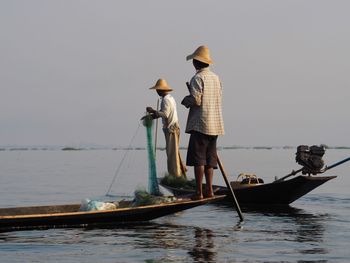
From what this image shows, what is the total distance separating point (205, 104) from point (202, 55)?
72cm

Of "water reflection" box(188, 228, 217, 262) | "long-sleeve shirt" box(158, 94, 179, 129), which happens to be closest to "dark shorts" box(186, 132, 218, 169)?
"water reflection" box(188, 228, 217, 262)

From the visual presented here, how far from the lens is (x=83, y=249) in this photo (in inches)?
314

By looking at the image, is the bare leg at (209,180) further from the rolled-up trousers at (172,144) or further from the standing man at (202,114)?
the rolled-up trousers at (172,144)

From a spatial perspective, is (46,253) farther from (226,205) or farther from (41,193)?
(41,193)

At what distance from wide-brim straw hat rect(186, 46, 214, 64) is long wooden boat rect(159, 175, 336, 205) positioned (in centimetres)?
348

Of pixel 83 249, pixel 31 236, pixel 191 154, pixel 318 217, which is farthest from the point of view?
pixel 318 217

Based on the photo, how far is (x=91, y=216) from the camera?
9383 mm

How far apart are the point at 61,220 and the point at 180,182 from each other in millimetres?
4311

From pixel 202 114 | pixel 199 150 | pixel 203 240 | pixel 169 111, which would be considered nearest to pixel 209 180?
pixel 199 150

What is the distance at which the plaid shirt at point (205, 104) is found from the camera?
9484 mm

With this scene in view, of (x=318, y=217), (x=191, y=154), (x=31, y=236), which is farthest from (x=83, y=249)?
(x=318, y=217)

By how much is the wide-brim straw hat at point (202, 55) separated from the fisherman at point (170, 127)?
214cm

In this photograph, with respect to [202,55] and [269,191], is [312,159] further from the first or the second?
[202,55]

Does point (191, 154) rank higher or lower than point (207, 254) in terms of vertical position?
higher
